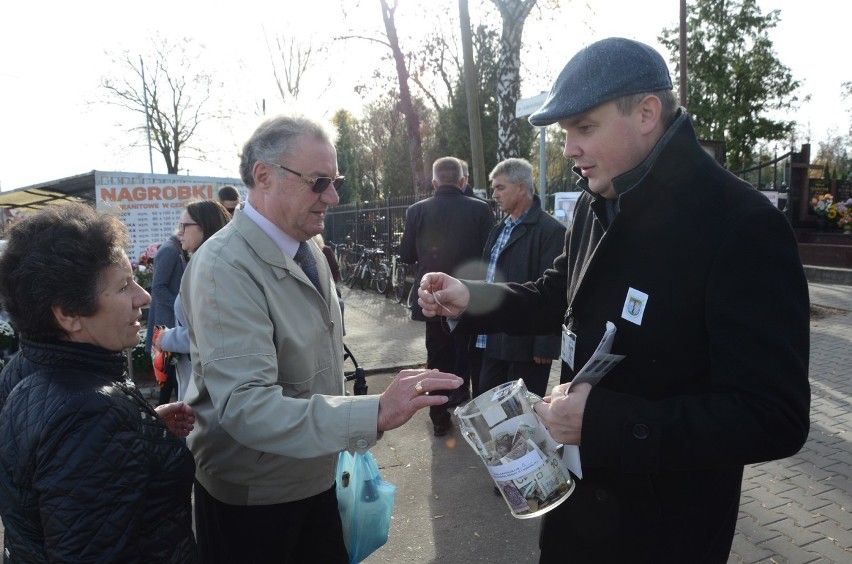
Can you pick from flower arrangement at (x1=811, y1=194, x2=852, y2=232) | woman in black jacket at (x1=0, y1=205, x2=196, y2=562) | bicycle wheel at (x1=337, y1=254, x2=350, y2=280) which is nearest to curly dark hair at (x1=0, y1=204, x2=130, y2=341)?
woman in black jacket at (x1=0, y1=205, x2=196, y2=562)

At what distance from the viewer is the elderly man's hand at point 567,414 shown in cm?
144

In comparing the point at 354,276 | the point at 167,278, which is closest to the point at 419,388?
the point at 167,278

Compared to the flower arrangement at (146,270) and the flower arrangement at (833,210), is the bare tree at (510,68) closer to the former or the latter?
the flower arrangement at (146,270)

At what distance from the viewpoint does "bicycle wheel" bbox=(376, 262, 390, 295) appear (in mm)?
13500

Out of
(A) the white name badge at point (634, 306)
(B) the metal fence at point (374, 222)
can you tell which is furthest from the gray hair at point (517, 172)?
(B) the metal fence at point (374, 222)

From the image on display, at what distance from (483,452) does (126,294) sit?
1.10 m

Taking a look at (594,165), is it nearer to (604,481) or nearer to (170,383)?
(604,481)

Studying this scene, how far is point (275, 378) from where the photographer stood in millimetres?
1739

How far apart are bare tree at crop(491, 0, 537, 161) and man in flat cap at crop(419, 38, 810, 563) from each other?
9533 millimetres

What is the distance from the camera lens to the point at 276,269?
194 cm

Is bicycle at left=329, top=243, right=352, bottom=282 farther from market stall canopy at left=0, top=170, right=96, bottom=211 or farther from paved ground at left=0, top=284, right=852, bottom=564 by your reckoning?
paved ground at left=0, top=284, right=852, bottom=564

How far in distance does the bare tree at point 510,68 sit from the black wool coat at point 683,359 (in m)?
9.52

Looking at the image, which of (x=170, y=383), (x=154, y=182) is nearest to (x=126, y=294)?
(x=170, y=383)

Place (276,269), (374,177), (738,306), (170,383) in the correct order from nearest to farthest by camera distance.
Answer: (738,306)
(276,269)
(170,383)
(374,177)
